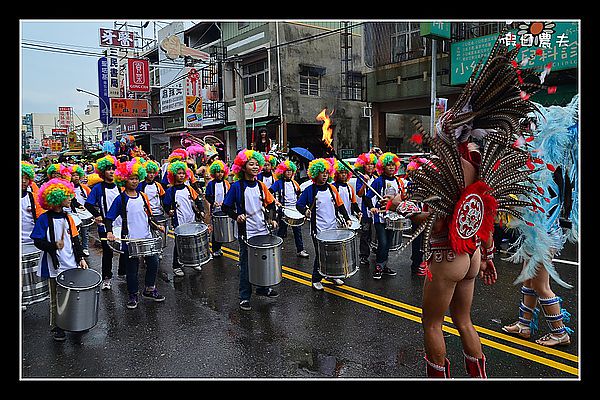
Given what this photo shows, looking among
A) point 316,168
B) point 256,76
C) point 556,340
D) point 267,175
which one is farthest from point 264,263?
point 256,76

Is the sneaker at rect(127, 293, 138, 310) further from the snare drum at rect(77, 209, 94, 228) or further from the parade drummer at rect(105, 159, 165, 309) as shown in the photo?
the snare drum at rect(77, 209, 94, 228)

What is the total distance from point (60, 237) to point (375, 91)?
16.0m

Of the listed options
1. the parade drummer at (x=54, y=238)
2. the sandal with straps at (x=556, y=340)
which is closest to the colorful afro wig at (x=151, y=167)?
the parade drummer at (x=54, y=238)

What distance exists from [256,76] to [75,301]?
21828 millimetres

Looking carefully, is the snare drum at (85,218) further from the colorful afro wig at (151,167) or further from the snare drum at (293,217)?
the snare drum at (293,217)

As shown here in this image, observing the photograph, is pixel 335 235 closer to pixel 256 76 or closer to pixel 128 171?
pixel 128 171

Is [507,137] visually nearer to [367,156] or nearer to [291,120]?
[367,156]

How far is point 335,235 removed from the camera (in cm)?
618

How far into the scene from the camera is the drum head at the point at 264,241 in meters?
5.71

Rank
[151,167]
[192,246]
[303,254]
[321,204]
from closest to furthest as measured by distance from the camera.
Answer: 1. [321,204]
2. [192,246]
3. [151,167]
4. [303,254]

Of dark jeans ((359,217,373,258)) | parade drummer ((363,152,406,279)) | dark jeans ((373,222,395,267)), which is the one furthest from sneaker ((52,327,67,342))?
dark jeans ((359,217,373,258))

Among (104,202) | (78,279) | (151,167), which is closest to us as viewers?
(78,279)

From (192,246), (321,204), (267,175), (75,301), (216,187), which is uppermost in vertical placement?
(267,175)

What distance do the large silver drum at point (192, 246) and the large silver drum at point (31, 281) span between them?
1918 millimetres
